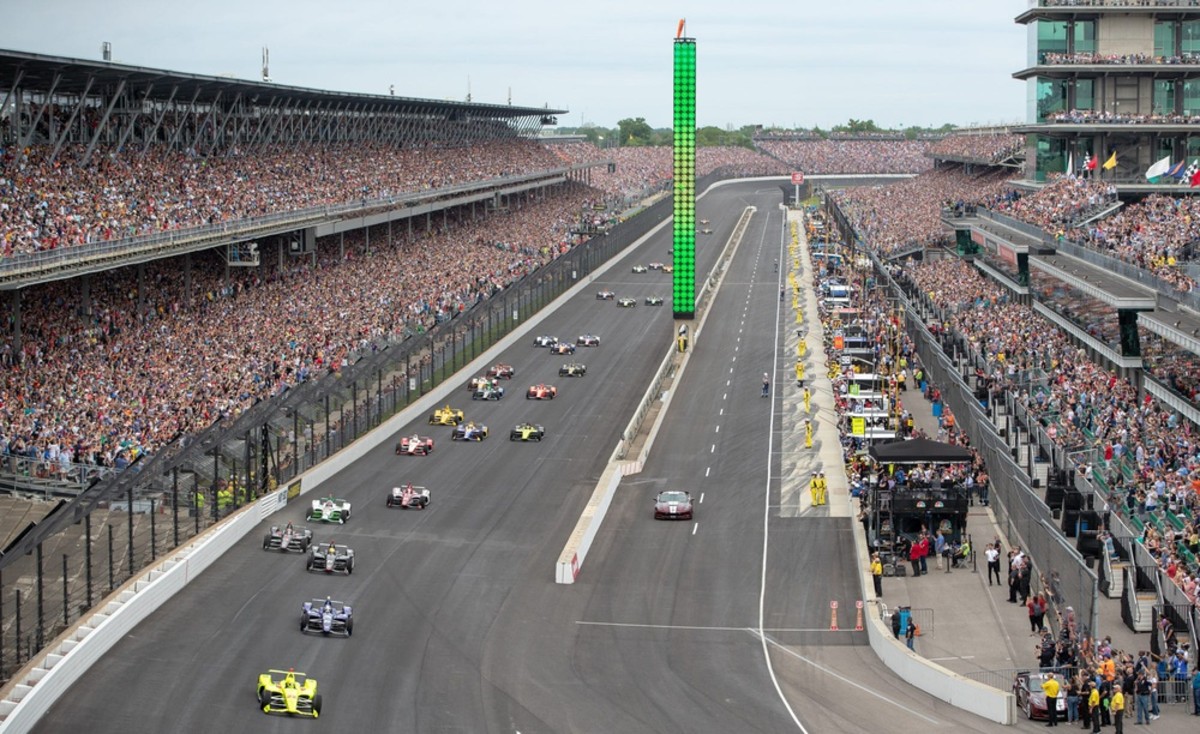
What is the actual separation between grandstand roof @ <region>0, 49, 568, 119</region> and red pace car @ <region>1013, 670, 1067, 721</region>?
4430cm

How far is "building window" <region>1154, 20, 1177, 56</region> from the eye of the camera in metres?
93.6

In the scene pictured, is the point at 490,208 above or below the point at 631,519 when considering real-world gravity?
above

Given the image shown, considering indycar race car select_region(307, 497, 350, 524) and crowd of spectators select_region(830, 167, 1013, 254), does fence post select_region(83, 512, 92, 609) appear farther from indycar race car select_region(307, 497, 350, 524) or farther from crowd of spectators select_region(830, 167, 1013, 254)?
crowd of spectators select_region(830, 167, 1013, 254)

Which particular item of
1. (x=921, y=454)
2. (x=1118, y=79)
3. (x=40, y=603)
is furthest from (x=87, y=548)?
(x=1118, y=79)

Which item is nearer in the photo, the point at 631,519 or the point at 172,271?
the point at 631,519

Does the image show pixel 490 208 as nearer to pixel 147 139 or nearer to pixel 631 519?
pixel 147 139

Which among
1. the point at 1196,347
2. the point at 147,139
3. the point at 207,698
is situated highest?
the point at 147,139

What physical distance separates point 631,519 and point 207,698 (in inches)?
762

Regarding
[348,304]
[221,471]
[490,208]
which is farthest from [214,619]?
[490,208]

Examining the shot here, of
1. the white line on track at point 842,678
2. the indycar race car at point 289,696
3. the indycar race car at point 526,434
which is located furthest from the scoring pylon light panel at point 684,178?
the indycar race car at point 289,696

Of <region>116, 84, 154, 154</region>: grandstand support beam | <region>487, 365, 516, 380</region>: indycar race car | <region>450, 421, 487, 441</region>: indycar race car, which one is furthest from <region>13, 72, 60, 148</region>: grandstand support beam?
<region>487, 365, 516, 380</region>: indycar race car

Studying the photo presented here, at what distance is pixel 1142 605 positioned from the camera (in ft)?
117

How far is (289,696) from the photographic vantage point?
105ft

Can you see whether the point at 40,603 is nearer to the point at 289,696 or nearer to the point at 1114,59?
the point at 289,696
